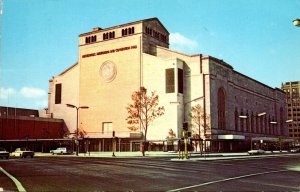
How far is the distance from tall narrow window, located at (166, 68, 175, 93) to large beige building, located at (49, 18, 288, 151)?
0.83 feet

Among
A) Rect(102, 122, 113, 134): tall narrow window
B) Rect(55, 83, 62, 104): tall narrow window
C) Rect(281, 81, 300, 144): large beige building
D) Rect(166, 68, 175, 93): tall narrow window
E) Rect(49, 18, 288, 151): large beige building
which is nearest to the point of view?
Rect(166, 68, 175, 93): tall narrow window

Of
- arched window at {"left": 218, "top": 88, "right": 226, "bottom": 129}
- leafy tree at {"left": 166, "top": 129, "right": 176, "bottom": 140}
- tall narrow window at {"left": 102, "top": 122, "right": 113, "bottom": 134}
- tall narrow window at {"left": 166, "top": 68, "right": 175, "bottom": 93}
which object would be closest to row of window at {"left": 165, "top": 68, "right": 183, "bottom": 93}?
tall narrow window at {"left": 166, "top": 68, "right": 175, "bottom": 93}

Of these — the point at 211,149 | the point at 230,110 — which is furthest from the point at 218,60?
the point at 211,149

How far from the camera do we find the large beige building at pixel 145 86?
92500mm

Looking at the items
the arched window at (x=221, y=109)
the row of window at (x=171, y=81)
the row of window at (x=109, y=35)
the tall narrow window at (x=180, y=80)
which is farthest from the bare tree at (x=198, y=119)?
the row of window at (x=109, y=35)

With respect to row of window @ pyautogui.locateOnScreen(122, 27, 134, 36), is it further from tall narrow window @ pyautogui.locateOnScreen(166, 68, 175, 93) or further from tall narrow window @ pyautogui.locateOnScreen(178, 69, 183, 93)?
tall narrow window @ pyautogui.locateOnScreen(178, 69, 183, 93)

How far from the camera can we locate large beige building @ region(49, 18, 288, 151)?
92500 millimetres

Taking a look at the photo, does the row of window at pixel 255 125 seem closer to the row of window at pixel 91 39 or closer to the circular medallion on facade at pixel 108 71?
the circular medallion on facade at pixel 108 71

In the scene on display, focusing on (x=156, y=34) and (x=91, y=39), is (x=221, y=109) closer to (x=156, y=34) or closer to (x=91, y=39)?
(x=156, y=34)

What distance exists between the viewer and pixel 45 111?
123750 mm

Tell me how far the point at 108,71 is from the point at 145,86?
13.1 m

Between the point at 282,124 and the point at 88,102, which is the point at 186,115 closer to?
the point at 88,102

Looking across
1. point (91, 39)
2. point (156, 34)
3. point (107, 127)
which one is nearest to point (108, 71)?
point (91, 39)

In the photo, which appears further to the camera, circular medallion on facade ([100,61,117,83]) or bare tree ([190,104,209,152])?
circular medallion on facade ([100,61,117,83])
